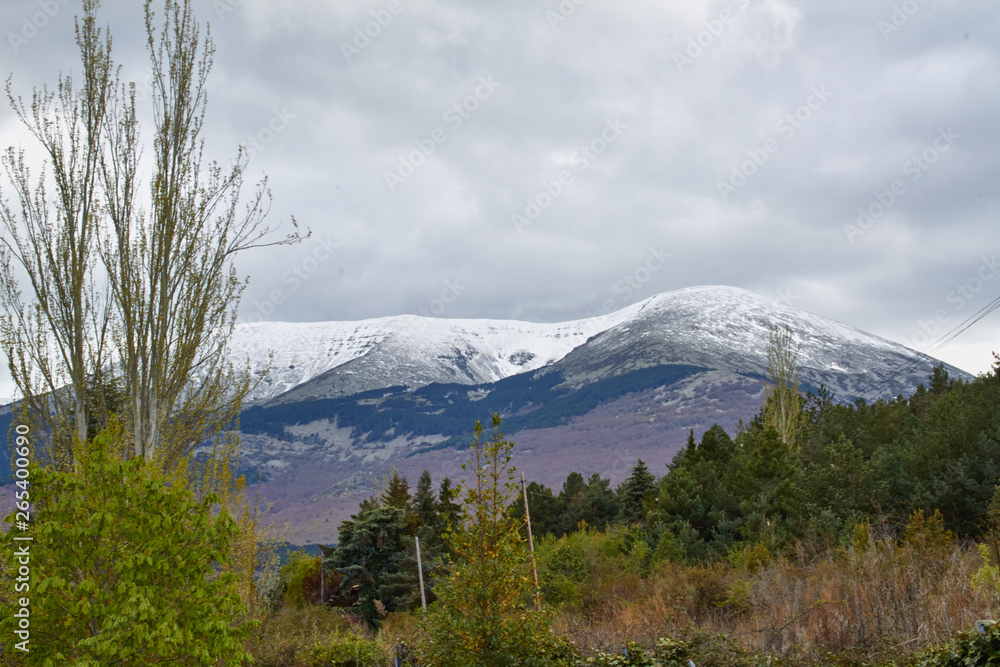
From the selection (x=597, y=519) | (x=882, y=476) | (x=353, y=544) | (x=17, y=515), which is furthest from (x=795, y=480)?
(x=17, y=515)

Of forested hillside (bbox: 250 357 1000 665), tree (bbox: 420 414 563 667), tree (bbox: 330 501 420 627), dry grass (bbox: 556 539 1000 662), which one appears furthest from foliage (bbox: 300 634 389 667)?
tree (bbox: 330 501 420 627)

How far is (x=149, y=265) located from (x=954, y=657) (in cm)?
1070

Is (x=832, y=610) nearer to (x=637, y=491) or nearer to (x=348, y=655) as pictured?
(x=348, y=655)

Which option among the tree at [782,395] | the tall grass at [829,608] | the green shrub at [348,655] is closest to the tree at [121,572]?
the tall grass at [829,608]

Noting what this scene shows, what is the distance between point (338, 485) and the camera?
183 metres

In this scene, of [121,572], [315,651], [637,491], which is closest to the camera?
[121,572]

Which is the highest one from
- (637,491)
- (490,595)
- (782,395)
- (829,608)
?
(782,395)

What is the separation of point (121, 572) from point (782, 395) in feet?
135

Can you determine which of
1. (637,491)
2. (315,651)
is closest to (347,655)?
(315,651)

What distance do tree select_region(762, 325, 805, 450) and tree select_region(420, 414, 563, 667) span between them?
33.9 m

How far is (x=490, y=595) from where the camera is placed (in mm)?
10430

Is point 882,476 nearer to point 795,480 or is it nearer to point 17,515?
point 795,480

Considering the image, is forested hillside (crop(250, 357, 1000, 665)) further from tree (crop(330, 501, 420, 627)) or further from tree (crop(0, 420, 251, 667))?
tree (crop(0, 420, 251, 667))

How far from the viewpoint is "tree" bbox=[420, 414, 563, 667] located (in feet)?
33.7
